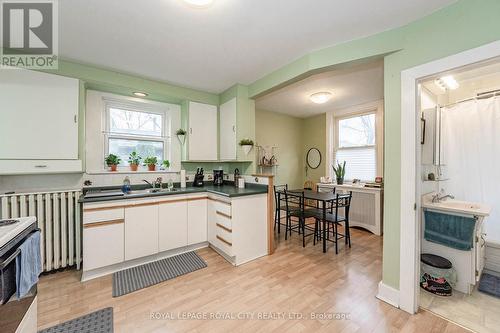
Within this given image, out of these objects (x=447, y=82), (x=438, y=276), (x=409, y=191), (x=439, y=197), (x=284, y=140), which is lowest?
(x=438, y=276)

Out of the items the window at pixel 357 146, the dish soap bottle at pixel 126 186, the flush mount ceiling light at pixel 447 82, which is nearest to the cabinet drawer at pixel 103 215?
the dish soap bottle at pixel 126 186

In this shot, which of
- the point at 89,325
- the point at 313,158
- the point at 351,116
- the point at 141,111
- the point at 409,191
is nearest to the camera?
the point at 89,325

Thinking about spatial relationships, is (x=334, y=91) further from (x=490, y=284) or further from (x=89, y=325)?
(x=89, y=325)

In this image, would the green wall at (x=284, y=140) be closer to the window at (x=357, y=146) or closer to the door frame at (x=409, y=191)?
the window at (x=357, y=146)

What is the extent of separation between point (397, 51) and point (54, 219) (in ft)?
12.5

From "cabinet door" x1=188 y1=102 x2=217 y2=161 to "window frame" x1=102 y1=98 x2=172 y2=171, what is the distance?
1.44 ft

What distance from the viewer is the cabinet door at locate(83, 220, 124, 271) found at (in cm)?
207

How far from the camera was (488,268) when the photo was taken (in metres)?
2.21

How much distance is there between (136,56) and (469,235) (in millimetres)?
3862

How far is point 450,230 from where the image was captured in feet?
6.26

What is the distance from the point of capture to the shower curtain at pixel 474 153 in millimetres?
2287

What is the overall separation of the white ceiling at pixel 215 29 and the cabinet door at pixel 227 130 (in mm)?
761

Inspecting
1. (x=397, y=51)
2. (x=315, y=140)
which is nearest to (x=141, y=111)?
(x=397, y=51)

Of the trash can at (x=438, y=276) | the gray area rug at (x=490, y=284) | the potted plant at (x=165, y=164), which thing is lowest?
the gray area rug at (x=490, y=284)
